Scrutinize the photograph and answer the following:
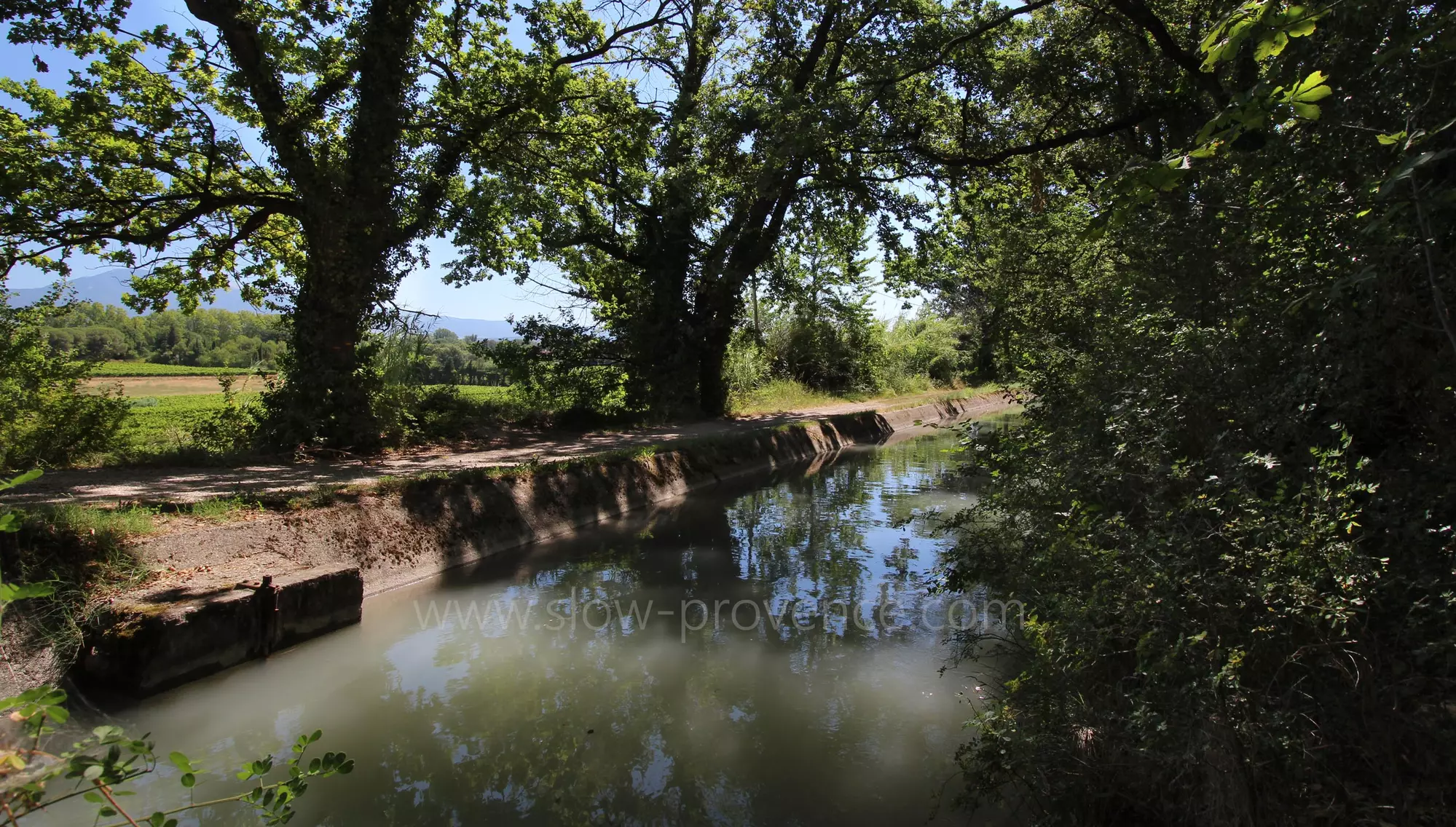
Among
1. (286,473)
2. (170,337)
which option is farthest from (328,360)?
(170,337)

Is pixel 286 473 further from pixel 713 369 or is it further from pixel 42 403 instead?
pixel 713 369

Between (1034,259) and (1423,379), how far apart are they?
9586mm

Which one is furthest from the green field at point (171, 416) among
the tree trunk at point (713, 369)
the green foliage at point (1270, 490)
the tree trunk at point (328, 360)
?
the green foliage at point (1270, 490)

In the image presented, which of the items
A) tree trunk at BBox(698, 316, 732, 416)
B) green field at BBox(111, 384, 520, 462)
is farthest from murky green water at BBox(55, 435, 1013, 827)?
tree trunk at BBox(698, 316, 732, 416)

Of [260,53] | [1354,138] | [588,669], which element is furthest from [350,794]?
[260,53]

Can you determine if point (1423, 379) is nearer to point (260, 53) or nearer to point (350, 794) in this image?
point (350, 794)

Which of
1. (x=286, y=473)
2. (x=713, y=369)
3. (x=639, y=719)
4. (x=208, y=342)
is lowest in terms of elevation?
(x=639, y=719)

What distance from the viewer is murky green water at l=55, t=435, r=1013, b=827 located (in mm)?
3547

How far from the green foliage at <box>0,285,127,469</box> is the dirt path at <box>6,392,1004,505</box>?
0.52 m

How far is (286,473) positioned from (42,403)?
267 centimetres

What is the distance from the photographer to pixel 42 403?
8203 millimetres

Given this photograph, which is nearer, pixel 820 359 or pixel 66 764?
pixel 66 764

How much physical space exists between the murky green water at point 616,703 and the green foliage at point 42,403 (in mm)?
4741

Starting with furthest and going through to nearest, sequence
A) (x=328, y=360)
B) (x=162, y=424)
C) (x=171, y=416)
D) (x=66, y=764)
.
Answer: (x=171, y=416), (x=162, y=424), (x=328, y=360), (x=66, y=764)
